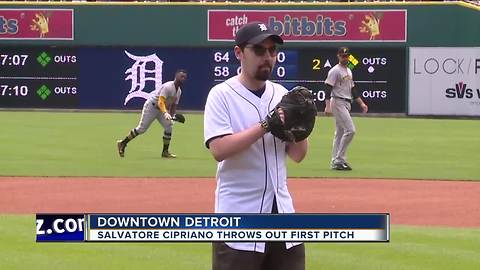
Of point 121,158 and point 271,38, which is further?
point 121,158

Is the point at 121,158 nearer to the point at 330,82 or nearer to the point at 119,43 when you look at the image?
the point at 330,82

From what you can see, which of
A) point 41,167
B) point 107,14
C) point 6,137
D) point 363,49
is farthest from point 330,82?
point 107,14

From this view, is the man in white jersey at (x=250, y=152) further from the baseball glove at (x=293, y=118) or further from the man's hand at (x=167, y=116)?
the man's hand at (x=167, y=116)

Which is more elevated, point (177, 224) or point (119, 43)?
point (119, 43)

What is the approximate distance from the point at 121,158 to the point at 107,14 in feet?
64.2

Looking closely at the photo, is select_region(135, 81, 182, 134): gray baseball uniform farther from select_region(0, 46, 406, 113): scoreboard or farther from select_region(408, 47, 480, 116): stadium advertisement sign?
select_region(408, 47, 480, 116): stadium advertisement sign

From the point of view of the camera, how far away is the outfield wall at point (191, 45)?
38719 millimetres

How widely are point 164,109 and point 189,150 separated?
282cm

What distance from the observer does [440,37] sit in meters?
38.7

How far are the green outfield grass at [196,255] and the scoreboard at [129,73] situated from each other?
2728cm

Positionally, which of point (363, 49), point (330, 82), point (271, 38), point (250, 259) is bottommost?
point (250, 259)

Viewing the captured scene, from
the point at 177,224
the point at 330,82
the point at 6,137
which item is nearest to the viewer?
the point at 177,224

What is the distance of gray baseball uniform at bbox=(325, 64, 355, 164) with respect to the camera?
62.3 feet

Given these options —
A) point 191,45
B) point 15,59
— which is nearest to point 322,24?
point 191,45
